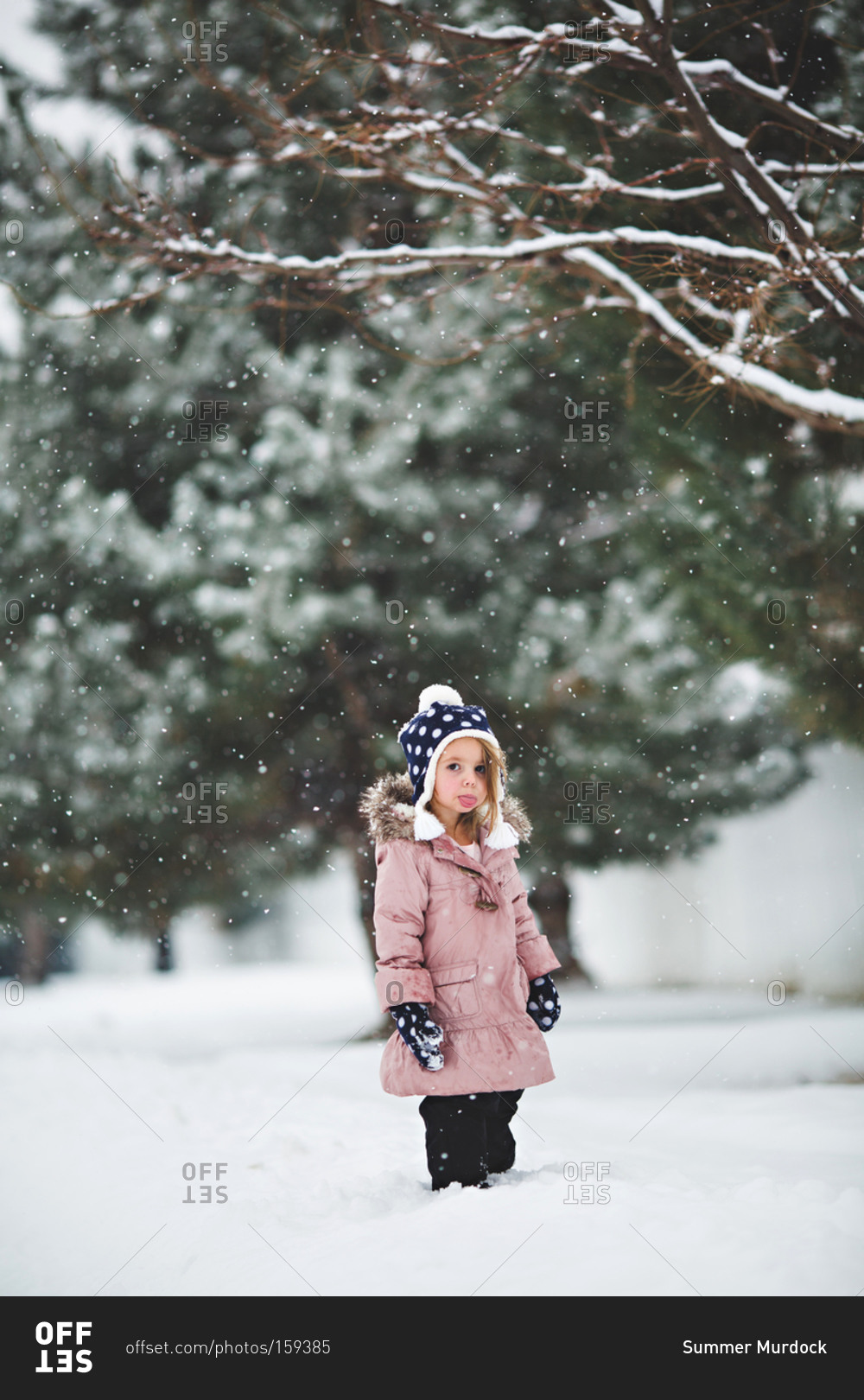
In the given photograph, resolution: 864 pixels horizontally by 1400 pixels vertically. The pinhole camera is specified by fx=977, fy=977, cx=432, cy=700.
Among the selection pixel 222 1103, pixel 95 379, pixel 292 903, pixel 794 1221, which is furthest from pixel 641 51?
pixel 292 903

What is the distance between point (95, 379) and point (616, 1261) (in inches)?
264

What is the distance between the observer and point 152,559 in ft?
23.6

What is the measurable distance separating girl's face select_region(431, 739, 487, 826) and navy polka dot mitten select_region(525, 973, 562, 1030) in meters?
0.50

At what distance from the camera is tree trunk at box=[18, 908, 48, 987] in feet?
42.7

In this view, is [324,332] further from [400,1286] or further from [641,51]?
[400,1286]
